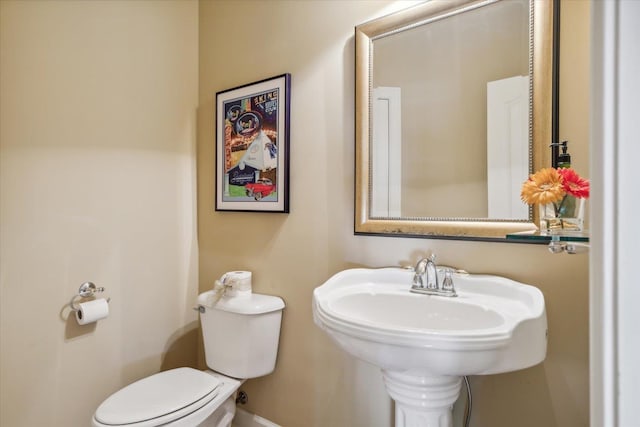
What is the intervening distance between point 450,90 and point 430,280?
66 centimetres

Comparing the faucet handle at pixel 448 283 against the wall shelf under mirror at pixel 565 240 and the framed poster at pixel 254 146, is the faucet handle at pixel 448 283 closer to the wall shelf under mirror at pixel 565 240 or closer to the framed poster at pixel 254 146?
the wall shelf under mirror at pixel 565 240

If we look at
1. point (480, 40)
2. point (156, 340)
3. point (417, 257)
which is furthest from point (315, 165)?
point (156, 340)

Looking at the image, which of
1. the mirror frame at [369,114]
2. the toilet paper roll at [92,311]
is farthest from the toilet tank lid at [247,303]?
the mirror frame at [369,114]

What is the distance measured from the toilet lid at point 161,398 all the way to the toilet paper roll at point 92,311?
0.33 m

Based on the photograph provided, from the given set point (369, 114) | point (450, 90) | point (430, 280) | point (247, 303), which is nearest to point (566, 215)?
point (430, 280)

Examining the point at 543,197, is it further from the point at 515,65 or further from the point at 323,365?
the point at 323,365

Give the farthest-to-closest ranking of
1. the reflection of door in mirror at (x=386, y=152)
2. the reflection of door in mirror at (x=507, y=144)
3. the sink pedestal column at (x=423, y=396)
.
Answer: the reflection of door in mirror at (x=386, y=152) < the reflection of door in mirror at (x=507, y=144) < the sink pedestal column at (x=423, y=396)

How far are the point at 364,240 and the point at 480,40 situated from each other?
81 centimetres

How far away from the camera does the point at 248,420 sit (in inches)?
72.5

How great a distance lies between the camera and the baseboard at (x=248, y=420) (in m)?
1.78

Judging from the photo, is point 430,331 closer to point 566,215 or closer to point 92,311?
point 566,215

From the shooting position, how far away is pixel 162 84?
1.93 meters

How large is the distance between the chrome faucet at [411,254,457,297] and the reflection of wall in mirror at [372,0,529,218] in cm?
20
